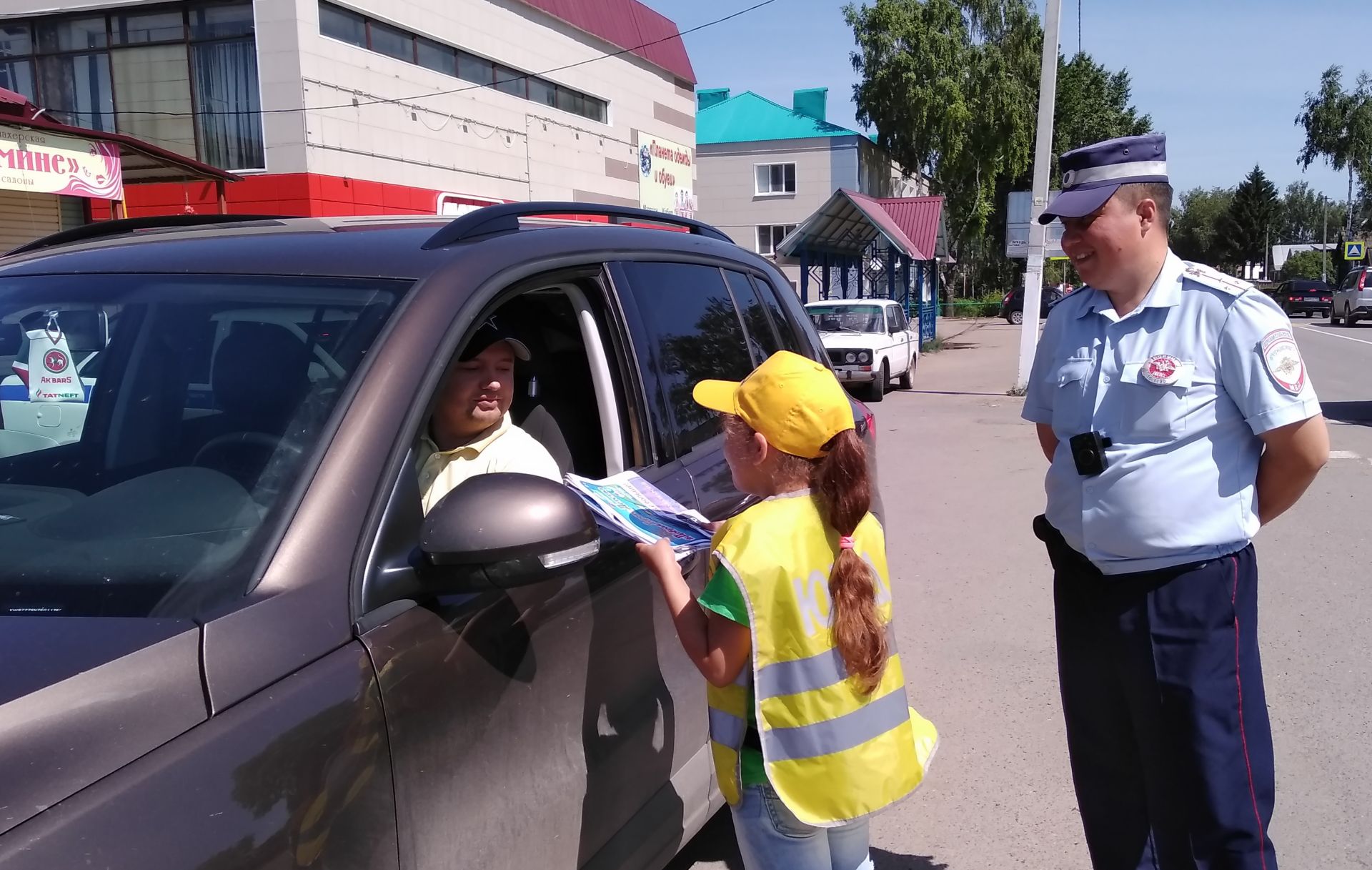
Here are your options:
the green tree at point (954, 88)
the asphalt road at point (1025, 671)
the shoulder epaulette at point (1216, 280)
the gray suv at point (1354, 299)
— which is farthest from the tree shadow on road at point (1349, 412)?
the green tree at point (954, 88)

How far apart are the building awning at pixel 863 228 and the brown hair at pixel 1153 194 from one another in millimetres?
20684

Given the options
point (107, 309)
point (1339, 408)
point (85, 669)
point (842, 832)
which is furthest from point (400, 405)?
point (1339, 408)

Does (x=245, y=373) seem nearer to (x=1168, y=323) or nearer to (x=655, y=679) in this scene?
(x=655, y=679)

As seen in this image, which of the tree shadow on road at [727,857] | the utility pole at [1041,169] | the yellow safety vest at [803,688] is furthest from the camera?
the utility pole at [1041,169]

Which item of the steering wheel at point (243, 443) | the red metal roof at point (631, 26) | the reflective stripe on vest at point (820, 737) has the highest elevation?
the red metal roof at point (631, 26)

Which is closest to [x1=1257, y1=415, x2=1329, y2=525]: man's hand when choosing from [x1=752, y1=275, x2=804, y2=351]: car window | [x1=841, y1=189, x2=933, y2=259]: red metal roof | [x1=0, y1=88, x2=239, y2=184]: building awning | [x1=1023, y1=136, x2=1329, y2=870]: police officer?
[x1=1023, y1=136, x2=1329, y2=870]: police officer

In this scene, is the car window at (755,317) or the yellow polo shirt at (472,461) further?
the car window at (755,317)

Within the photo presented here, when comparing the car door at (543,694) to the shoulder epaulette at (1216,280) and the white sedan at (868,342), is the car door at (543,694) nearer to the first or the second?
the shoulder epaulette at (1216,280)

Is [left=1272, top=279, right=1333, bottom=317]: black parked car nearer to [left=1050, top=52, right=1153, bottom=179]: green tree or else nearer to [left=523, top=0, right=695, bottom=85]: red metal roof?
[left=1050, top=52, right=1153, bottom=179]: green tree

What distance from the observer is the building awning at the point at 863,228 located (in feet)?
76.5

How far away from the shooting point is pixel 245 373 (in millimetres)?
1978

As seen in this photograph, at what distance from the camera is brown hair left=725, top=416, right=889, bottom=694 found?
1.98 meters

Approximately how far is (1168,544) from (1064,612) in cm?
41

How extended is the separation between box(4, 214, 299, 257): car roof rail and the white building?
13.9 metres
